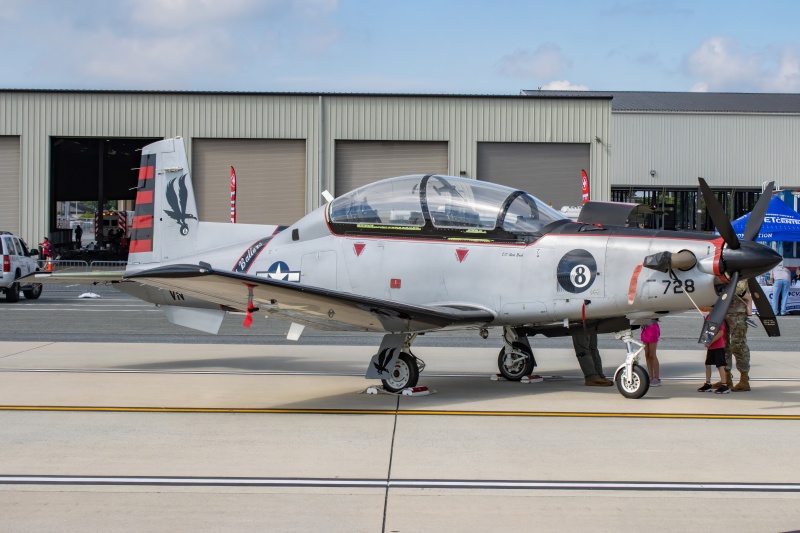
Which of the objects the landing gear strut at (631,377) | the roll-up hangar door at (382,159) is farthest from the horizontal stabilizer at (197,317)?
the roll-up hangar door at (382,159)

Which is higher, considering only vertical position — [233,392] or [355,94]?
[355,94]

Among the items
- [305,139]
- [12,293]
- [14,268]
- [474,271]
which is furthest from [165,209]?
[305,139]

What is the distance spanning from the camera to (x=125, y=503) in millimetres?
5820

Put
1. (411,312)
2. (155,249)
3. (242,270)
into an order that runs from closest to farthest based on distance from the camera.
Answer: (411,312) < (242,270) < (155,249)

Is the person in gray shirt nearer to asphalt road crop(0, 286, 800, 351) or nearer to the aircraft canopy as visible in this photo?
asphalt road crop(0, 286, 800, 351)

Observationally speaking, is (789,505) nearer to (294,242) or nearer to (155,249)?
(294,242)

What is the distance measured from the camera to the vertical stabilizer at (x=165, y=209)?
12297mm

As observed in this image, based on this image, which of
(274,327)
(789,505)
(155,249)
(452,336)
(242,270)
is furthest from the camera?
(274,327)

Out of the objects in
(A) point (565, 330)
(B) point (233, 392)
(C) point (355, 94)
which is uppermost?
(C) point (355, 94)

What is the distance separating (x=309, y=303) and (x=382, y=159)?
29.7m

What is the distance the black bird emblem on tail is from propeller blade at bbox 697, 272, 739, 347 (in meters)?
6.94

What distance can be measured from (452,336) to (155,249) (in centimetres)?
657

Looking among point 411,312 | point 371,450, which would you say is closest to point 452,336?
point 411,312

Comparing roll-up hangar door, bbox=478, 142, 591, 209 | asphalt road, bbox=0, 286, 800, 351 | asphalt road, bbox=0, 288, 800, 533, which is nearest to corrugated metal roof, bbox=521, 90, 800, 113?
roll-up hangar door, bbox=478, 142, 591, 209
